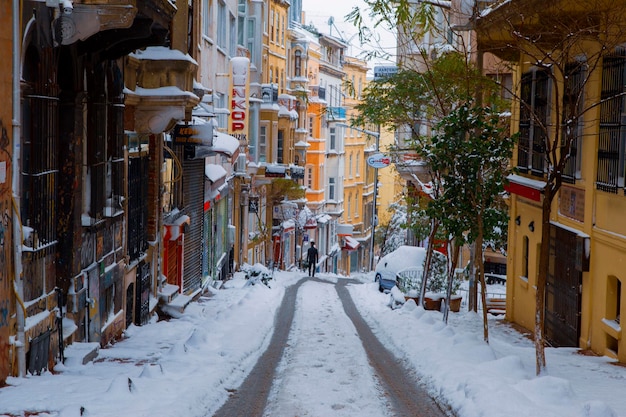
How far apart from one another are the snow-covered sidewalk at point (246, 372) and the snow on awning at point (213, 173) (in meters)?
8.58

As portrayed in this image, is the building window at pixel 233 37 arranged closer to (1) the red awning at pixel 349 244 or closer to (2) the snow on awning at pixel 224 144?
(2) the snow on awning at pixel 224 144

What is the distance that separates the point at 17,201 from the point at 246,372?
471 centimetres

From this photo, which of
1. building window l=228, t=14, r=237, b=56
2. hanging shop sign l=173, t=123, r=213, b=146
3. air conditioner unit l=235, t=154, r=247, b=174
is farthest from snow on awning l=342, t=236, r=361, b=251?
hanging shop sign l=173, t=123, r=213, b=146

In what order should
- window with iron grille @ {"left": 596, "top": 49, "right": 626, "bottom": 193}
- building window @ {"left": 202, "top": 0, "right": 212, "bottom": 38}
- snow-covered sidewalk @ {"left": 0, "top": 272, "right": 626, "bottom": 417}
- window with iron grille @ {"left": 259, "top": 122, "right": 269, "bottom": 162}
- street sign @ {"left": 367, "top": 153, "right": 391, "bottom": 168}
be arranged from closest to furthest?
snow-covered sidewalk @ {"left": 0, "top": 272, "right": 626, "bottom": 417}, window with iron grille @ {"left": 596, "top": 49, "right": 626, "bottom": 193}, building window @ {"left": 202, "top": 0, "right": 212, "bottom": 38}, street sign @ {"left": 367, "top": 153, "right": 391, "bottom": 168}, window with iron grille @ {"left": 259, "top": 122, "right": 269, "bottom": 162}

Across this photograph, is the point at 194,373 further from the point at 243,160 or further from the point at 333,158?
the point at 333,158

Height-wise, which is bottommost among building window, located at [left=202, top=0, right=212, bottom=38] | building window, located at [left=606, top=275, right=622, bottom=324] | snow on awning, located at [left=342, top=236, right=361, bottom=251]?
snow on awning, located at [left=342, top=236, right=361, bottom=251]

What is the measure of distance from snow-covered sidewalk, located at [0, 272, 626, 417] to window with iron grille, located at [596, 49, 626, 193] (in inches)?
119

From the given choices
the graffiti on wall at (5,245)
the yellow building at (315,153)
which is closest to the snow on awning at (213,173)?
the graffiti on wall at (5,245)

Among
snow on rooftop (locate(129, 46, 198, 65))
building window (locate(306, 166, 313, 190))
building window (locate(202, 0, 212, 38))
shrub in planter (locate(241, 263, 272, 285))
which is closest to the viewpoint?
snow on rooftop (locate(129, 46, 198, 65))

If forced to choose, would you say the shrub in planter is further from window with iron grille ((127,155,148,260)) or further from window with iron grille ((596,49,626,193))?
window with iron grille ((596,49,626,193))

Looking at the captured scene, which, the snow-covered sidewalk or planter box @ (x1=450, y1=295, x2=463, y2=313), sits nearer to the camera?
the snow-covered sidewalk

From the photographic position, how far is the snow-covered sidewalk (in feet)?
31.1

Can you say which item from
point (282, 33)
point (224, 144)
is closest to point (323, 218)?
point (282, 33)

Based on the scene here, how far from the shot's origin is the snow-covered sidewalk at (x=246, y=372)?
9.47 meters
